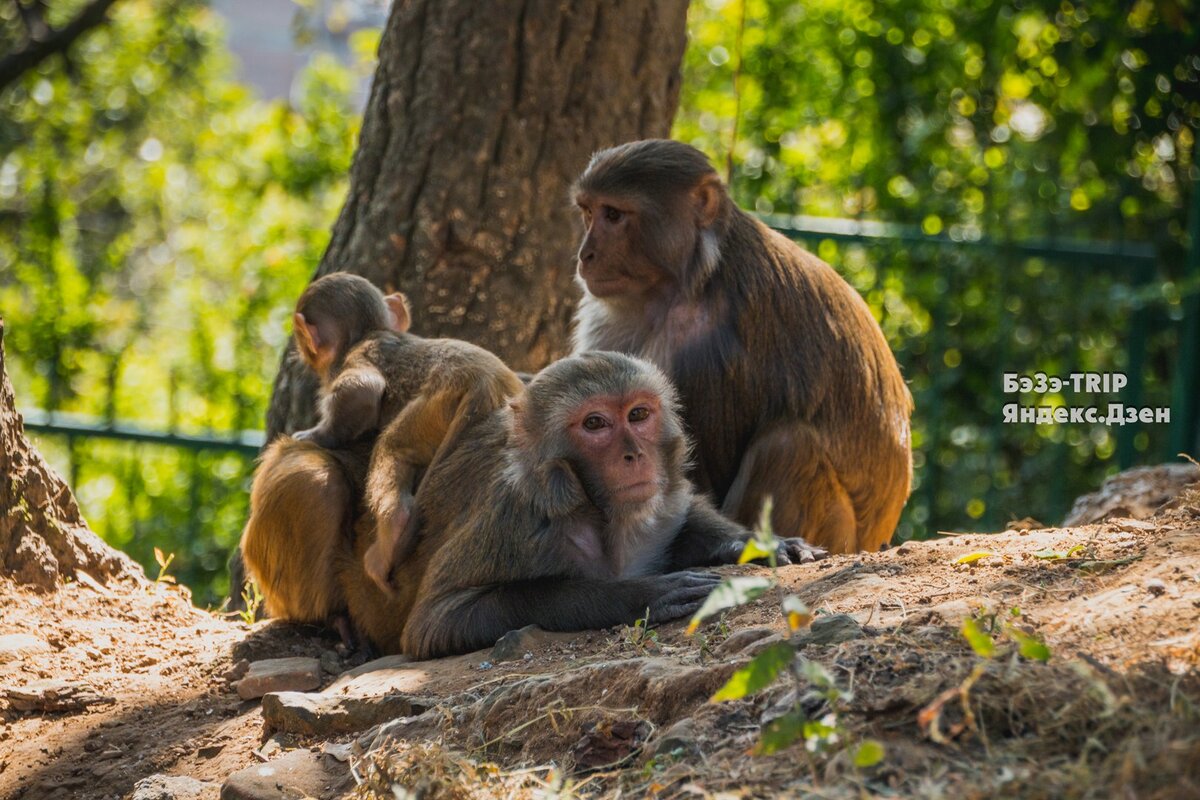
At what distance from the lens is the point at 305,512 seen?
5191 mm

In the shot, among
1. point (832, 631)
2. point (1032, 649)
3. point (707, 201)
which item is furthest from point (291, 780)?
point (707, 201)

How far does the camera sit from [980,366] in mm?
9844

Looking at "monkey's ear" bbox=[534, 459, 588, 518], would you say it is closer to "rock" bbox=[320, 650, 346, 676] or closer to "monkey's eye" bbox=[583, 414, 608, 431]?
"monkey's eye" bbox=[583, 414, 608, 431]

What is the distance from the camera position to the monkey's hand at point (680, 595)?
14.4 ft

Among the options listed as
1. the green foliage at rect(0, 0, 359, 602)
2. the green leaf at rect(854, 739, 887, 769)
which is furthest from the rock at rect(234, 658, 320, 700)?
the green foliage at rect(0, 0, 359, 602)

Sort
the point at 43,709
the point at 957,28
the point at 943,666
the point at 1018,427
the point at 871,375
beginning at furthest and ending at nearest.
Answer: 1. the point at 957,28
2. the point at 1018,427
3. the point at 871,375
4. the point at 43,709
5. the point at 943,666

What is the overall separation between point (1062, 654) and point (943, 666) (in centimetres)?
28

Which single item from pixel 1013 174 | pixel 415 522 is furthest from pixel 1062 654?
pixel 1013 174

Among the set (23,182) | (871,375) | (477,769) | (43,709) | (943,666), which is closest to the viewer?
(943,666)

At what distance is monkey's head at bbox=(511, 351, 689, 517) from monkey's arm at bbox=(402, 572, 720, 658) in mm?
264

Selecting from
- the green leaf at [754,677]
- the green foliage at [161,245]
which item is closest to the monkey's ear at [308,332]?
the green leaf at [754,677]

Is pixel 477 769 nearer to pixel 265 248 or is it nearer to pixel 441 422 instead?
pixel 441 422

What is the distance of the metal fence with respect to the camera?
9.15 m

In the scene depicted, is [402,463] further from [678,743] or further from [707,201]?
[678,743]
